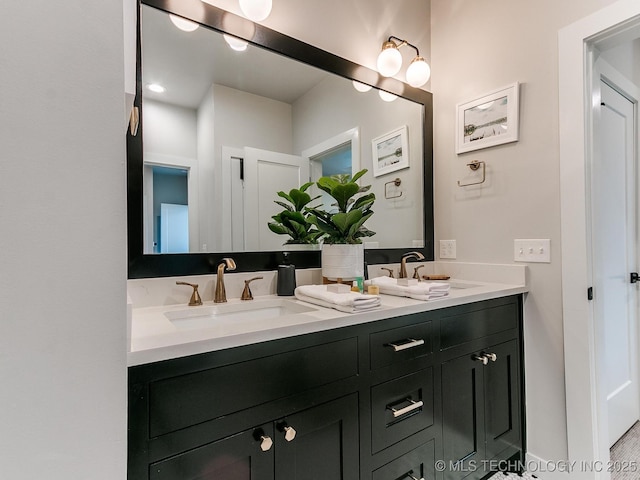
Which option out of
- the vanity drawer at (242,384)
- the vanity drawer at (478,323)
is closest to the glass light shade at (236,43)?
the vanity drawer at (242,384)

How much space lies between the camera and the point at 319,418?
945 mm

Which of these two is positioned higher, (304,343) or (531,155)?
(531,155)

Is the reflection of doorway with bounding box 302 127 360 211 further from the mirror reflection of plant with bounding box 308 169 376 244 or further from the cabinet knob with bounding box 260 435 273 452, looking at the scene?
the cabinet knob with bounding box 260 435 273 452

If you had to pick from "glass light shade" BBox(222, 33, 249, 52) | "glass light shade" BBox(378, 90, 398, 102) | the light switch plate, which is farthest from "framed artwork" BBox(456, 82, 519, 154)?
"glass light shade" BBox(222, 33, 249, 52)

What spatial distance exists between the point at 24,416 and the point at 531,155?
2.05 meters

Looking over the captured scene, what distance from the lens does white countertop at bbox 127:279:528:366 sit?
2.38 feet

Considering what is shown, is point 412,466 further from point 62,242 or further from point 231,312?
point 62,242

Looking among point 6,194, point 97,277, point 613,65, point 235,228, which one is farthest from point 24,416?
point 613,65

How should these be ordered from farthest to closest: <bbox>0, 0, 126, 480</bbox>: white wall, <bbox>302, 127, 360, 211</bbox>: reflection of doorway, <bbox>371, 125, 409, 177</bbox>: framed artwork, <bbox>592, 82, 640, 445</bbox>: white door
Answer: <bbox>371, 125, 409, 177</bbox>: framed artwork, <bbox>592, 82, 640, 445</bbox>: white door, <bbox>302, 127, 360, 211</bbox>: reflection of doorway, <bbox>0, 0, 126, 480</bbox>: white wall

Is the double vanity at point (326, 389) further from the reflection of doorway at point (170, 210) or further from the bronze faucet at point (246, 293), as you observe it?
the reflection of doorway at point (170, 210)

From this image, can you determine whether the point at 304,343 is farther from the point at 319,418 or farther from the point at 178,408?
the point at 178,408

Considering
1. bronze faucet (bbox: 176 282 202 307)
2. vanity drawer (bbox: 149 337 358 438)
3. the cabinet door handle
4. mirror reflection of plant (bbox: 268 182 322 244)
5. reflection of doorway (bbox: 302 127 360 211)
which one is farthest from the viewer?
reflection of doorway (bbox: 302 127 360 211)

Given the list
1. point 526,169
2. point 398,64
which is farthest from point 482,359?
point 398,64

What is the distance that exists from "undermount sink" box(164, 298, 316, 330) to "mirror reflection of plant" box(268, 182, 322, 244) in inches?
13.6
